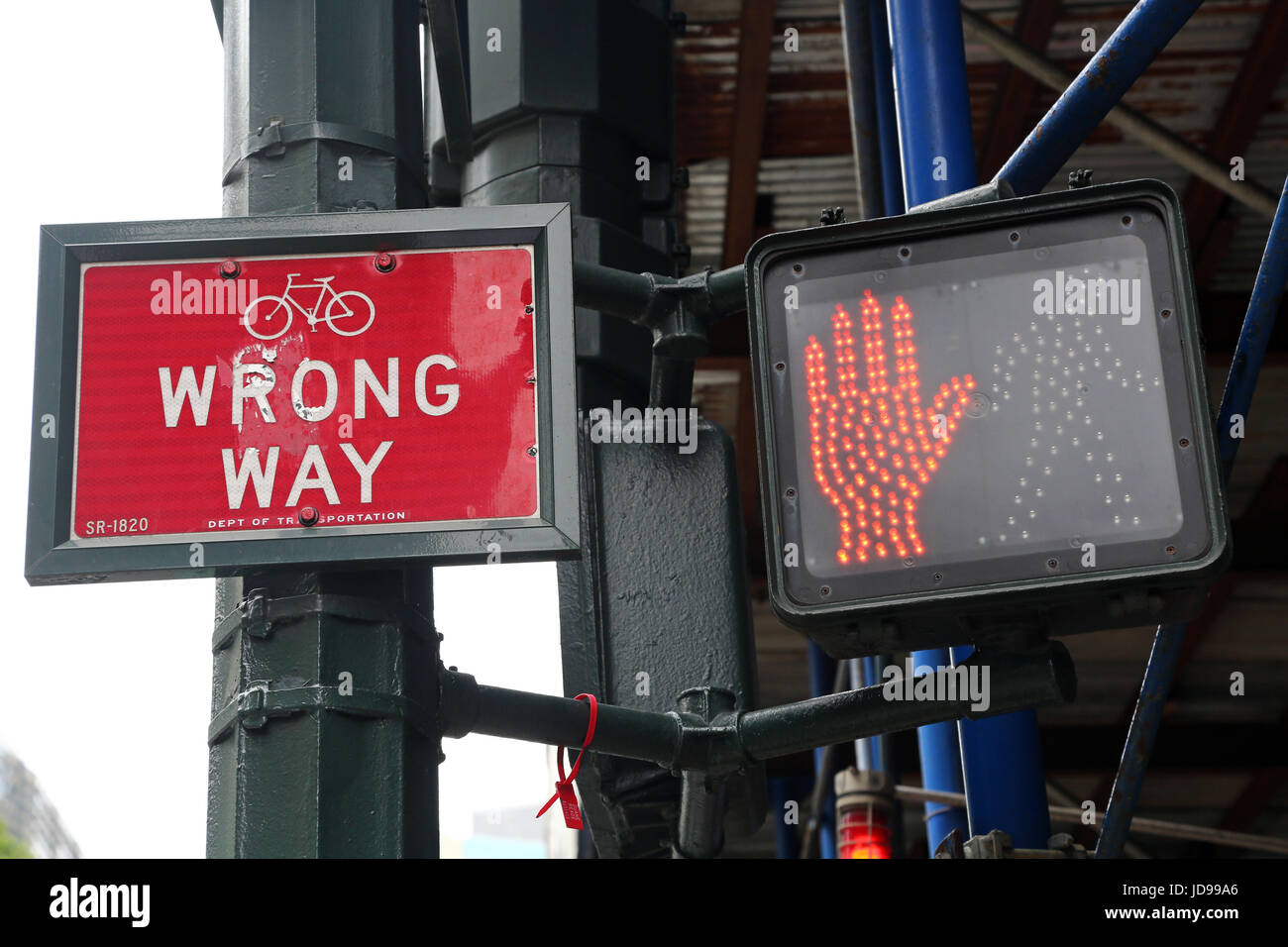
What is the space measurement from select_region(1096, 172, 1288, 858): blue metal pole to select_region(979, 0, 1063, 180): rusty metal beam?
6.02 meters

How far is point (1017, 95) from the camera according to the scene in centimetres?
1009

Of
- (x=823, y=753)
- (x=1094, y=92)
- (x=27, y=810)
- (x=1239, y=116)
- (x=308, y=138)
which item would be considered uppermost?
(x=1239, y=116)

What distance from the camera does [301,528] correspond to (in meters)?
2.35

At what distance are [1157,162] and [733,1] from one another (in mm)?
3151

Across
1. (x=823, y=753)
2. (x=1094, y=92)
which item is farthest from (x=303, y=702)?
(x=823, y=753)

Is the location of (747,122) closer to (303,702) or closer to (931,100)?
(931,100)

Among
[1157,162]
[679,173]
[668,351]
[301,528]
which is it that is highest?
[1157,162]

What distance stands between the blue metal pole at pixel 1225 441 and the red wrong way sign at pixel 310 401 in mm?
1677

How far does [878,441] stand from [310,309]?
856 millimetres

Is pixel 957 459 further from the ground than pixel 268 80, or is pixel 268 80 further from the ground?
pixel 268 80

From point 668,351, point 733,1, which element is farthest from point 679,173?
point 733,1

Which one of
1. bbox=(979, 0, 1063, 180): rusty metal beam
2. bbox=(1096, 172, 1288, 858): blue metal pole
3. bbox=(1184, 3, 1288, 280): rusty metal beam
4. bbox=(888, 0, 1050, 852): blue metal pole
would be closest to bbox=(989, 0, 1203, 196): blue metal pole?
bbox=(1096, 172, 1288, 858): blue metal pole

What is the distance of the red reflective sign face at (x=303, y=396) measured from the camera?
2371mm

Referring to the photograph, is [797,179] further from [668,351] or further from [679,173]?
[668,351]
